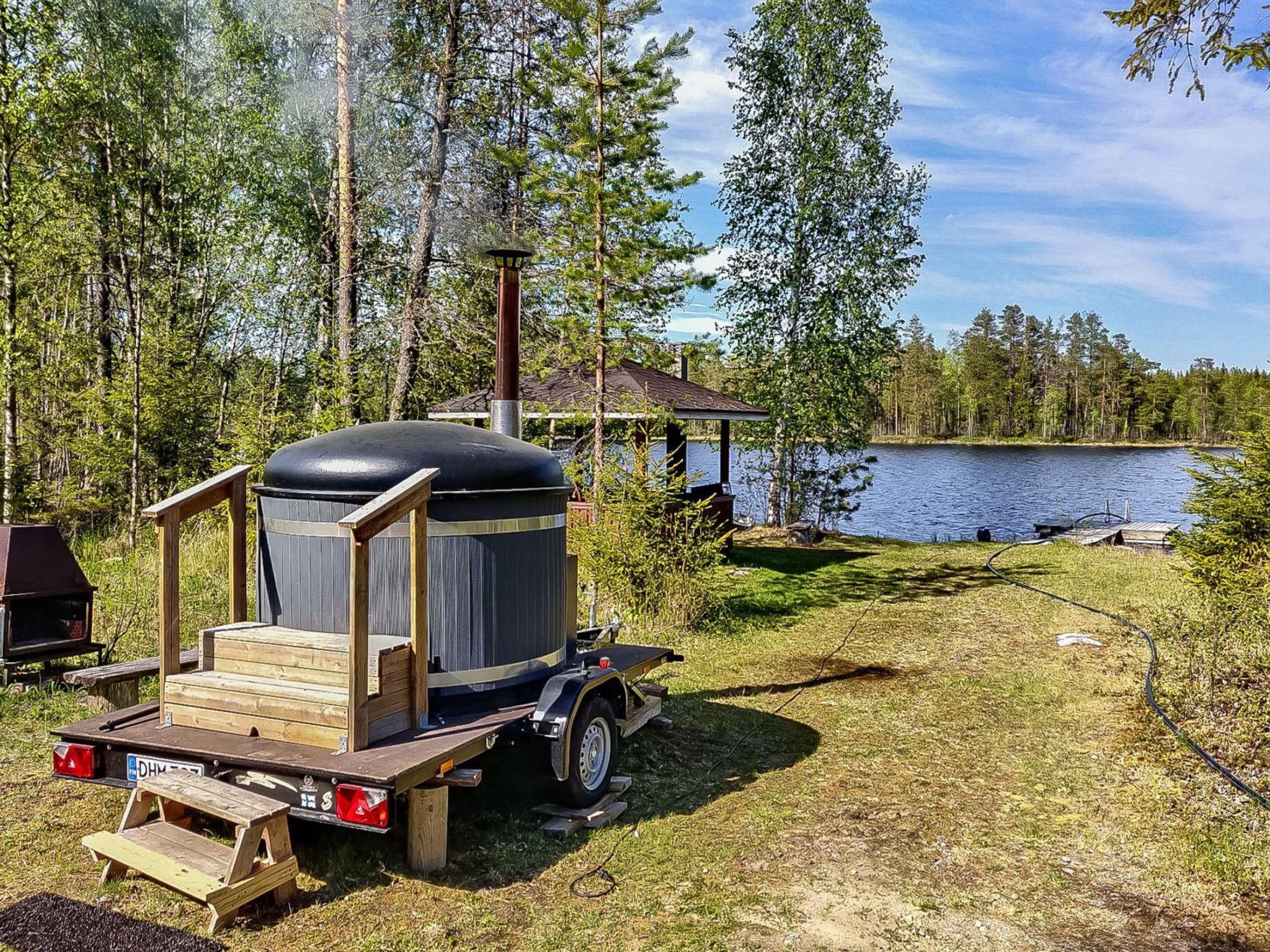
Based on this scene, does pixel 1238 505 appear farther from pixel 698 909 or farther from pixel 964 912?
pixel 698 909

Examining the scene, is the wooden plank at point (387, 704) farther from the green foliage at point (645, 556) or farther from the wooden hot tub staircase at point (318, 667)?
the green foliage at point (645, 556)

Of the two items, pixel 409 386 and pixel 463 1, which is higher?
pixel 463 1

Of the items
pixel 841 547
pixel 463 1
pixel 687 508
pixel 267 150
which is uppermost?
pixel 463 1

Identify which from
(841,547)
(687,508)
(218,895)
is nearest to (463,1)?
(687,508)

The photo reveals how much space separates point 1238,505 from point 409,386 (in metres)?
12.2

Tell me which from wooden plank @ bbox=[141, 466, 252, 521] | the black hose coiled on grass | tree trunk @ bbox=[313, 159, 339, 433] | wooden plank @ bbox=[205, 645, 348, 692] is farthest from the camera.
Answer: tree trunk @ bbox=[313, 159, 339, 433]

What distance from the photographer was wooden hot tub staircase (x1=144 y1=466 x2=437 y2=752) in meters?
3.97

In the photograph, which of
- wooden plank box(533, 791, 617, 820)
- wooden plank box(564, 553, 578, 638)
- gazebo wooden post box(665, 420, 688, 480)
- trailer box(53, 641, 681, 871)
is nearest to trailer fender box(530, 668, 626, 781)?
trailer box(53, 641, 681, 871)

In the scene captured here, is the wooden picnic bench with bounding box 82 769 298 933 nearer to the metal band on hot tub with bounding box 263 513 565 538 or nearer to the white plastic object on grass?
the metal band on hot tub with bounding box 263 513 565 538

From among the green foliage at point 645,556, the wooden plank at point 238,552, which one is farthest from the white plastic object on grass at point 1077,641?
the wooden plank at point 238,552

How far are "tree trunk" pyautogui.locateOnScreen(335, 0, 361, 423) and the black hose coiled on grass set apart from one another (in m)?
10.9

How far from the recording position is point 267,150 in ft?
62.0

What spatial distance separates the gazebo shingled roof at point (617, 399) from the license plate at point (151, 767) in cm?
720

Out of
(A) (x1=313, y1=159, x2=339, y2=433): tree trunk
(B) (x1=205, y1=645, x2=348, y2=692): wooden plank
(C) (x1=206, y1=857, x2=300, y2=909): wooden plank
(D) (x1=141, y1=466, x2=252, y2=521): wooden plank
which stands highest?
(A) (x1=313, y1=159, x2=339, y2=433): tree trunk
